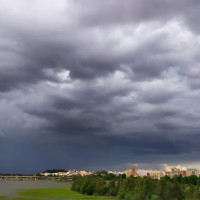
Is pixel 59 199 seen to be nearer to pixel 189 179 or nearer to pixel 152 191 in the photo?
pixel 152 191

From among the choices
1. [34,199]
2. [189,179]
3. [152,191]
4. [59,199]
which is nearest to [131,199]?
[152,191]

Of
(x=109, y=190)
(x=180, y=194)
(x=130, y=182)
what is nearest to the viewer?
(x=180, y=194)

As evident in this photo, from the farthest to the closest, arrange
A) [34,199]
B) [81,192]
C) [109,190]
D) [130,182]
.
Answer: [81,192] < [109,190] < [130,182] < [34,199]

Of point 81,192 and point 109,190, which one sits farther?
point 81,192

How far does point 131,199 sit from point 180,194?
1229 centimetres

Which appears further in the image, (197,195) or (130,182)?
(130,182)

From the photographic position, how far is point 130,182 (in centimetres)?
9956

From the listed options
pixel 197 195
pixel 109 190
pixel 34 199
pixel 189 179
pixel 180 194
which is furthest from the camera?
pixel 189 179

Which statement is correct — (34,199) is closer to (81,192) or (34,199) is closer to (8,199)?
(8,199)

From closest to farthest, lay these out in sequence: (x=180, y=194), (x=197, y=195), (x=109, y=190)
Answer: (x=197, y=195) → (x=180, y=194) → (x=109, y=190)

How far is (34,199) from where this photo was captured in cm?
9156

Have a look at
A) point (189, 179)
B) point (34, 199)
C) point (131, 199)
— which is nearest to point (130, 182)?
point (131, 199)

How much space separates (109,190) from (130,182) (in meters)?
16.0

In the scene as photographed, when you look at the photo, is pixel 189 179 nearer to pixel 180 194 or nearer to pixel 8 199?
pixel 180 194
